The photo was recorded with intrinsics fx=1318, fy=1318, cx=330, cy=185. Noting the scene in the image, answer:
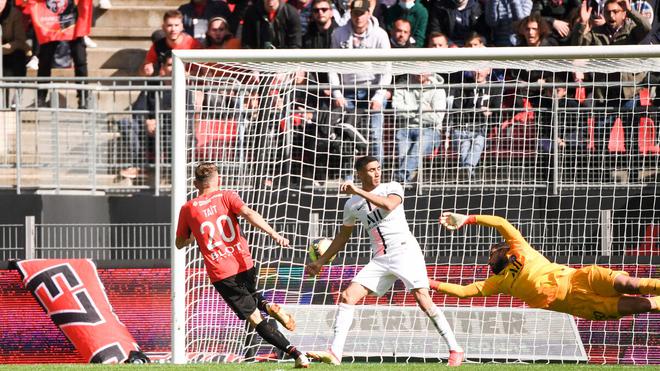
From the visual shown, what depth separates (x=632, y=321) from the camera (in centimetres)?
1340

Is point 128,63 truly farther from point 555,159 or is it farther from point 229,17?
point 555,159

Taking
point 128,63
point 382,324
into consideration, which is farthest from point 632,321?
point 128,63

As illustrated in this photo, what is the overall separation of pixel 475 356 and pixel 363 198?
2.73 meters

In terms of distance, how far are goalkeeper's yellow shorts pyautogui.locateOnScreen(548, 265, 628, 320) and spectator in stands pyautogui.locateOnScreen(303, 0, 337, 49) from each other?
5.75 meters

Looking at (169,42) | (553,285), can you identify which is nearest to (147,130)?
(169,42)

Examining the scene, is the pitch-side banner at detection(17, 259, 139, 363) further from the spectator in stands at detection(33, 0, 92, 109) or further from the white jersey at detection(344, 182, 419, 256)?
the spectator in stands at detection(33, 0, 92, 109)

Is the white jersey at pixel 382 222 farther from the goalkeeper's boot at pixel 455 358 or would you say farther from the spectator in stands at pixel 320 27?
the spectator in stands at pixel 320 27

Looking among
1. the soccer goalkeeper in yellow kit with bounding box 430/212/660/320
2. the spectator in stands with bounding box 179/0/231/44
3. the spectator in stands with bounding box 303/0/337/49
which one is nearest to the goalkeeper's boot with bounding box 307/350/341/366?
the soccer goalkeeper in yellow kit with bounding box 430/212/660/320

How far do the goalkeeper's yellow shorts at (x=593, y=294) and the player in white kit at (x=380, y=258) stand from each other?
1.14m

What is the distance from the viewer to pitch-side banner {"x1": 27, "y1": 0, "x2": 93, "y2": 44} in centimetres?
1723

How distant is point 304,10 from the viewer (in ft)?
55.6

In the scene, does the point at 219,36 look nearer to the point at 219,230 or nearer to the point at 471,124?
the point at 471,124

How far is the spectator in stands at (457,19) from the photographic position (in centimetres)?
1645

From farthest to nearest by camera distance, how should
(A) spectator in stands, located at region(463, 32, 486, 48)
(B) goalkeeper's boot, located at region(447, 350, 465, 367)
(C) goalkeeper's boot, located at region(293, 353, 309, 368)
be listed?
(A) spectator in stands, located at region(463, 32, 486, 48) → (B) goalkeeper's boot, located at region(447, 350, 465, 367) → (C) goalkeeper's boot, located at region(293, 353, 309, 368)
